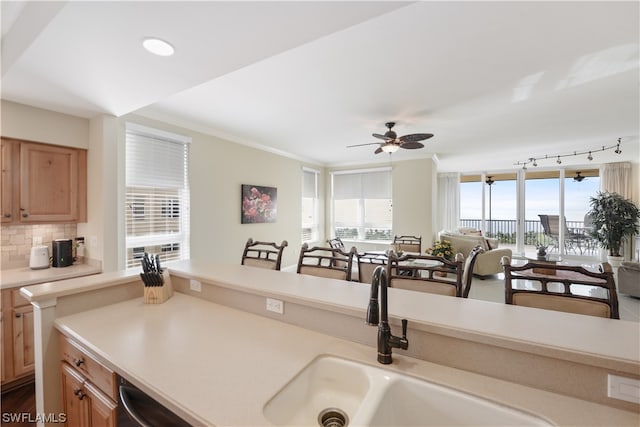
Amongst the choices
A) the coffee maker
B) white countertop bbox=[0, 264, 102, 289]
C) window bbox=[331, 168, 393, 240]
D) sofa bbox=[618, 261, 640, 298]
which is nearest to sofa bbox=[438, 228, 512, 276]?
window bbox=[331, 168, 393, 240]

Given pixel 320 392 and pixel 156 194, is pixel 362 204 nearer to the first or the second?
pixel 156 194

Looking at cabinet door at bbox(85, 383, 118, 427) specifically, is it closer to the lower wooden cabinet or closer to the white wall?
the lower wooden cabinet

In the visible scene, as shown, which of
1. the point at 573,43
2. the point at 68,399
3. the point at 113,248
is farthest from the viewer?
the point at 113,248

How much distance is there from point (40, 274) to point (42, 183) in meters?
0.85

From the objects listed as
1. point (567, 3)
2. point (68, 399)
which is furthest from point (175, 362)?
point (567, 3)

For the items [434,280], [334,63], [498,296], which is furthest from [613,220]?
[334,63]

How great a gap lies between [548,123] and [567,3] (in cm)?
286

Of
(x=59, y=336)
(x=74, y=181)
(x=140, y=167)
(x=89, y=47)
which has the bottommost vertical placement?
(x=59, y=336)

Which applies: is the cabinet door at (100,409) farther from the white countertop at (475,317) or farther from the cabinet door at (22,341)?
the cabinet door at (22,341)

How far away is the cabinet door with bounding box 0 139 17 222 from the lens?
2.32 metres

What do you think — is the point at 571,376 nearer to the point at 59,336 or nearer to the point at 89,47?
the point at 59,336

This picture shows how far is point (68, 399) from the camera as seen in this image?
139 cm

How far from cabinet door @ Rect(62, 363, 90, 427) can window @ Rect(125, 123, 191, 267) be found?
6.11 feet

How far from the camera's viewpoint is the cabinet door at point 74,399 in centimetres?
126
